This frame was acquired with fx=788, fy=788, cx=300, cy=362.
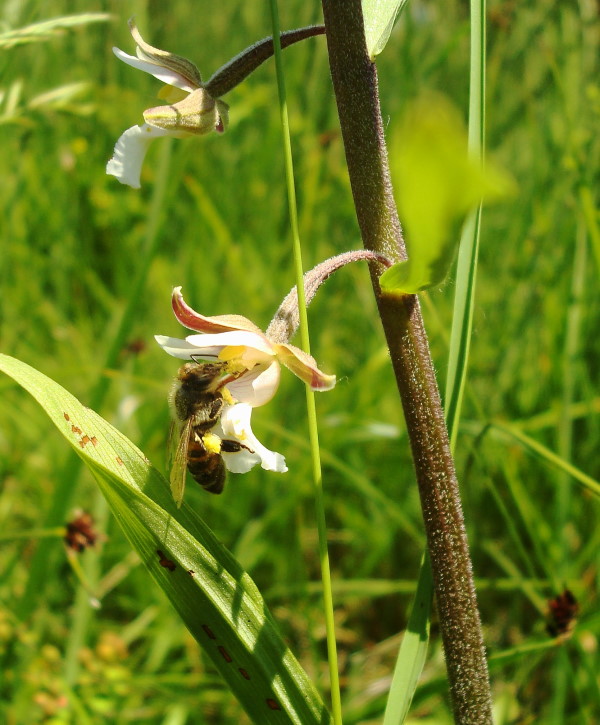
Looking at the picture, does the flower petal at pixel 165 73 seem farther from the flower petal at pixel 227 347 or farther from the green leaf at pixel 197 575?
the green leaf at pixel 197 575

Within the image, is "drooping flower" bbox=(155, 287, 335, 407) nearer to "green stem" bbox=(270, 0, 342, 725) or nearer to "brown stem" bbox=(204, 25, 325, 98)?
"green stem" bbox=(270, 0, 342, 725)

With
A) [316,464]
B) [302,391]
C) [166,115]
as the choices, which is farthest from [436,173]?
[302,391]

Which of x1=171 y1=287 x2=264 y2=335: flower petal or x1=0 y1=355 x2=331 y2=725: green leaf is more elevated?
x1=171 y1=287 x2=264 y2=335: flower petal

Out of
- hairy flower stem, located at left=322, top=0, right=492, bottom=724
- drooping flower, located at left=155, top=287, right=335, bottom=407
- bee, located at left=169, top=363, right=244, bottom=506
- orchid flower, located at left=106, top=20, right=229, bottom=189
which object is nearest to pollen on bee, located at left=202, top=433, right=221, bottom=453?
bee, located at left=169, top=363, right=244, bottom=506

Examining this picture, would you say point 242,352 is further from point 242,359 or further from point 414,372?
point 414,372

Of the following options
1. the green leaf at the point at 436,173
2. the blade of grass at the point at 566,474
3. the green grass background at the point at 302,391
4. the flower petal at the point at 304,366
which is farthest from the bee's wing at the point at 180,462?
the blade of grass at the point at 566,474

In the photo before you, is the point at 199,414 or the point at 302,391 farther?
the point at 302,391
